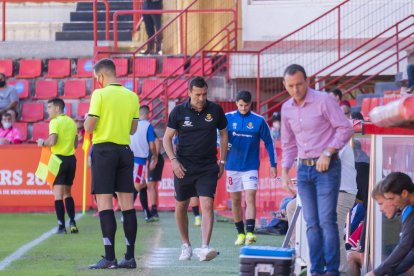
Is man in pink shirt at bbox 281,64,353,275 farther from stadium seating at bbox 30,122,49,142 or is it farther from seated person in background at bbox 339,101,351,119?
stadium seating at bbox 30,122,49,142

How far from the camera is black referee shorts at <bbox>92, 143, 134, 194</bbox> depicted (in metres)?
11.8

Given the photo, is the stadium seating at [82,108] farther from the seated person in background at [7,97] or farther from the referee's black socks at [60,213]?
the referee's black socks at [60,213]

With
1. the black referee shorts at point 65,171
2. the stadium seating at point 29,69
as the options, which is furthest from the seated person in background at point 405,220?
the stadium seating at point 29,69

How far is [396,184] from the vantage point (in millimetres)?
8406

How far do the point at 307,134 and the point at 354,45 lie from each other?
51.9 feet

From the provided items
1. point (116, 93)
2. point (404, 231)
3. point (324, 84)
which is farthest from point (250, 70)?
point (404, 231)

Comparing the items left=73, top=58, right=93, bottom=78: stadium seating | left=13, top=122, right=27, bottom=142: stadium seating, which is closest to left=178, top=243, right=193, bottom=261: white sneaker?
left=13, top=122, right=27, bottom=142: stadium seating

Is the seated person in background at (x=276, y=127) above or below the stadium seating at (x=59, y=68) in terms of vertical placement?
below

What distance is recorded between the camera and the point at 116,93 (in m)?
11.9

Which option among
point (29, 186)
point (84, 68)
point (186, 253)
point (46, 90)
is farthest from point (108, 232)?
point (84, 68)

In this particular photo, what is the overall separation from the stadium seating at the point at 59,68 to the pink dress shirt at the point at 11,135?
3.12 meters

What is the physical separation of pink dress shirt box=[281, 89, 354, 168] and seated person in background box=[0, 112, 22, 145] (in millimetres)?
14162

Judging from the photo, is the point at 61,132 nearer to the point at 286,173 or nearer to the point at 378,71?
the point at 286,173

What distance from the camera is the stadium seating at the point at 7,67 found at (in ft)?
88.0
